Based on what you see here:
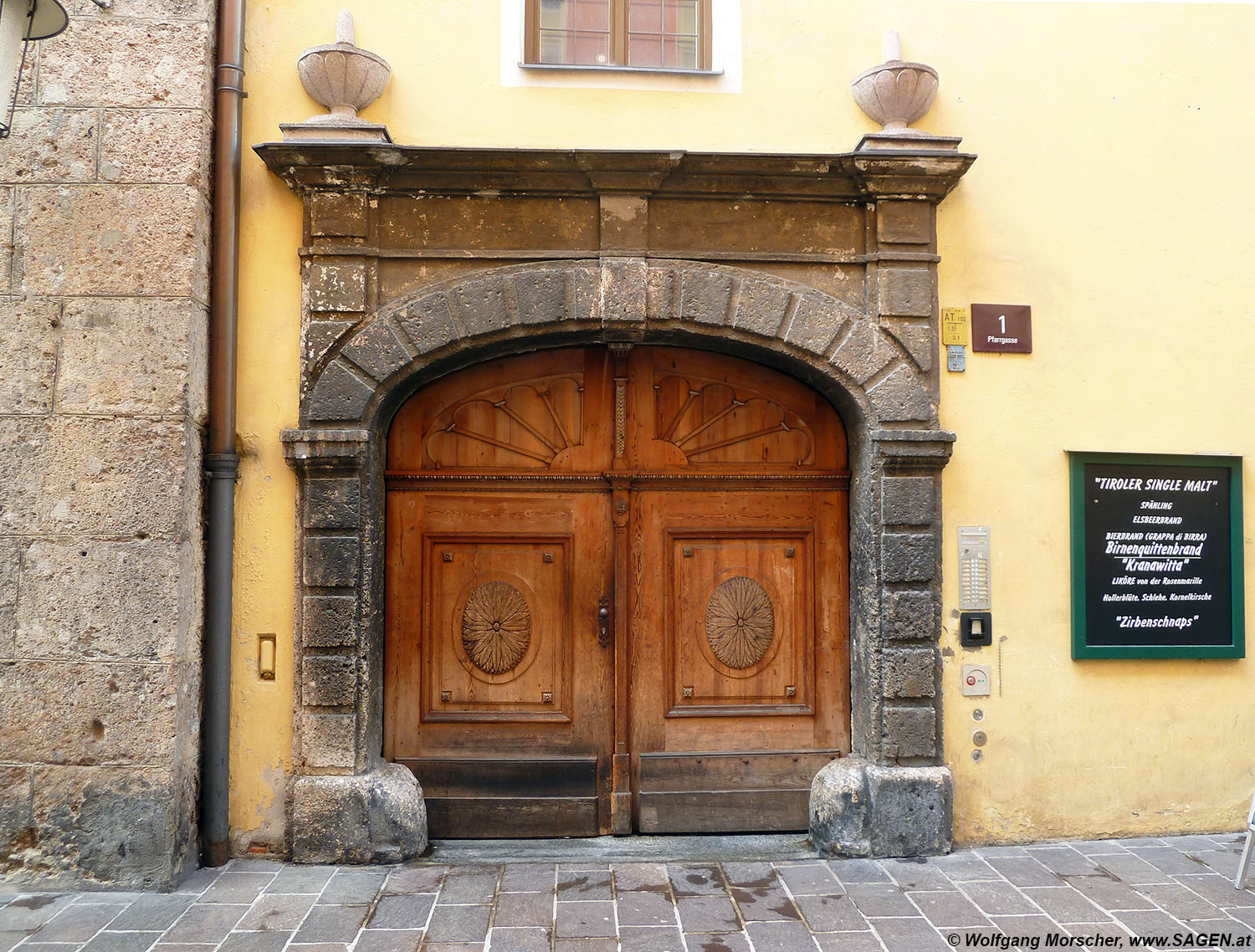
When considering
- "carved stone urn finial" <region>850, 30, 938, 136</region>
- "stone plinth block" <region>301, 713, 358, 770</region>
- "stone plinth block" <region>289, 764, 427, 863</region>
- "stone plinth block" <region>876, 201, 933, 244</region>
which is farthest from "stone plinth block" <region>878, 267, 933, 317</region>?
"stone plinth block" <region>289, 764, 427, 863</region>

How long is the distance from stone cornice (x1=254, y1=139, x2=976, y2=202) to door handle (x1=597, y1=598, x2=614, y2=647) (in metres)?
2.04

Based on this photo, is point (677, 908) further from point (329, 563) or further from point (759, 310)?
point (759, 310)

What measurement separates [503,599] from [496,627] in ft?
0.48

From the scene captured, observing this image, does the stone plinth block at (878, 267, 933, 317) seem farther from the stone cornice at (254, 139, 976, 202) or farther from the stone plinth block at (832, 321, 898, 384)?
the stone cornice at (254, 139, 976, 202)

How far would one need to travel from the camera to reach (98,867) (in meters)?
3.81

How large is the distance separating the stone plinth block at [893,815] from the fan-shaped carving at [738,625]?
0.77m

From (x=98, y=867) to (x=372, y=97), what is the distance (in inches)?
144

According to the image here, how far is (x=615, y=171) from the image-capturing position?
4219 mm

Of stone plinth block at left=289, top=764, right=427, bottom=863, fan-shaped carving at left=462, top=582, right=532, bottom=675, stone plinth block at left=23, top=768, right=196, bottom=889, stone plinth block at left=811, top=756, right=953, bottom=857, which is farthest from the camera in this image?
fan-shaped carving at left=462, top=582, right=532, bottom=675

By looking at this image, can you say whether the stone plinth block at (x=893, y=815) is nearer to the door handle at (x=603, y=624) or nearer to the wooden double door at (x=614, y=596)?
the wooden double door at (x=614, y=596)

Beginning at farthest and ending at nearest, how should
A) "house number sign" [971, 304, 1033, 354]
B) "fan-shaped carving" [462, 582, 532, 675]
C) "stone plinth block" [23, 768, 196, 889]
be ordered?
"fan-shaped carving" [462, 582, 532, 675] → "house number sign" [971, 304, 1033, 354] → "stone plinth block" [23, 768, 196, 889]

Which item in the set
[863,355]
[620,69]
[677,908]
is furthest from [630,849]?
[620,69]

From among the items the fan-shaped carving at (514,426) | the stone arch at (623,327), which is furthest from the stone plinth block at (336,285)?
the fan-shaped carving at (514,426)

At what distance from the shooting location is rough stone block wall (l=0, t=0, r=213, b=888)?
384 centimetres
